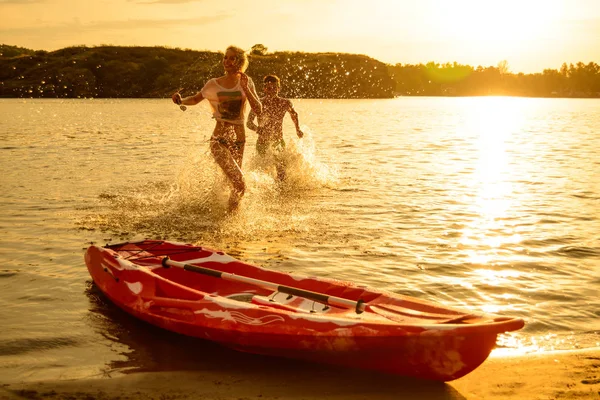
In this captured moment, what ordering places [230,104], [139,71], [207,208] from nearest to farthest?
[230,104], [207,208], [139,71]

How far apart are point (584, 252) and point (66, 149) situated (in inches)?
720

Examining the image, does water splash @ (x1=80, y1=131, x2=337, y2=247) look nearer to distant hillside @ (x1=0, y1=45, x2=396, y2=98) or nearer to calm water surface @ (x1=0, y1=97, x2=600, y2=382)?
calm water surface @ (x1=0, y1=97, x2=600, y2=382)

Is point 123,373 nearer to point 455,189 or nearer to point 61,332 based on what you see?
point 61,332

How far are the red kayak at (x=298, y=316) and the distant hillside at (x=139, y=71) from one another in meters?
100

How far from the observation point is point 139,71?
11700 centimetres

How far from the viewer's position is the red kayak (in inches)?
175

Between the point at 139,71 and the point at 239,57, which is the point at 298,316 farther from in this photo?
the point at 139,71

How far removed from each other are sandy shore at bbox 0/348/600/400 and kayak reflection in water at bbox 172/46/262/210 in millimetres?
5002

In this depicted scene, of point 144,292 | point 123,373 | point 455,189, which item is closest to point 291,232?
point 144,292

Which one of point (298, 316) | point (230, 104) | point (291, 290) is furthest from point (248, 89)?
point (298, 316)

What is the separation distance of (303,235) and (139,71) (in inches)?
4491

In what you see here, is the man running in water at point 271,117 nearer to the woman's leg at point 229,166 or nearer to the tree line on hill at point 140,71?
the woman's leg at point 229,166

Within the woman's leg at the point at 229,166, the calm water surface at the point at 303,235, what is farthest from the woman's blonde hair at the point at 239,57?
the calm water surface at the point at 303,235

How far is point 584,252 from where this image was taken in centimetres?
856
